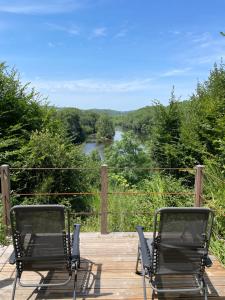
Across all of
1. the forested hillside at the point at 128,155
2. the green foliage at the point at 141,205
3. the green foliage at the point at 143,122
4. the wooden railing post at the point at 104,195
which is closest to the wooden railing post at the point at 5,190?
the forested hillside at the point at 128,155

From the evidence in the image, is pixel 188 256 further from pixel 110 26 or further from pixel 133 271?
pixel 110 26

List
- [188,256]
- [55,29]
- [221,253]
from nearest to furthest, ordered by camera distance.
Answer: [188,256], [221,253], [55,29]

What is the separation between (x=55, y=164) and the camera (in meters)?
7.50

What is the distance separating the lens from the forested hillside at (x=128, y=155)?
641cm

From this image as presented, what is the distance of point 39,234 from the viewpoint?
2.38 meters

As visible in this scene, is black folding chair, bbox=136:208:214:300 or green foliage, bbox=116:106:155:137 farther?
green foliage, bbox=116:106:155:137

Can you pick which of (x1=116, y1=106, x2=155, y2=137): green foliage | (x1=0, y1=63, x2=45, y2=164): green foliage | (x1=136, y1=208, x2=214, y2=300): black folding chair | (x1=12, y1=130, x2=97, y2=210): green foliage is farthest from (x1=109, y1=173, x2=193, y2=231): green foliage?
(x1=116, y1=106, x2=155, y2=137): green foliage

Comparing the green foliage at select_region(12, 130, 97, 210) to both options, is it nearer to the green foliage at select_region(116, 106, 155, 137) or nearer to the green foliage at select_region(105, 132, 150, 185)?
the green foliage at select_region(105, 132, 150, 185)

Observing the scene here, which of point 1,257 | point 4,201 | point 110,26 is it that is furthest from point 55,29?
point 1,257

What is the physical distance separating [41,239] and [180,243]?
1.09m

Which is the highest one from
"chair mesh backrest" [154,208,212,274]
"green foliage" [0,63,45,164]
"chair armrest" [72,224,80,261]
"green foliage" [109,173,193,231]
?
"green foliage" [0,63,45,164]

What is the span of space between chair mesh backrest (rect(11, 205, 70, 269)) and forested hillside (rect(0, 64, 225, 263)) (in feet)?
5.70

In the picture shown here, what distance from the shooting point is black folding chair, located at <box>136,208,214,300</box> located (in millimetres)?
2258

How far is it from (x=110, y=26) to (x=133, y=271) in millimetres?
7975
